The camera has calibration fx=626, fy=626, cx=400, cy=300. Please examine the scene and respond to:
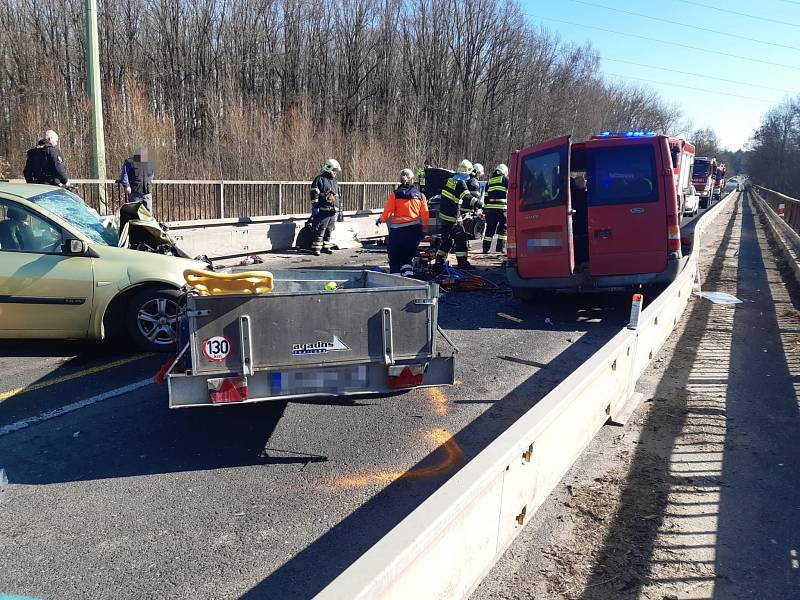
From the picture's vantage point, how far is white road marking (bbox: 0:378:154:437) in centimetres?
455

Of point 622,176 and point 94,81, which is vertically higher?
point 94,81

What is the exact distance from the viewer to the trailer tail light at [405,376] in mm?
4238

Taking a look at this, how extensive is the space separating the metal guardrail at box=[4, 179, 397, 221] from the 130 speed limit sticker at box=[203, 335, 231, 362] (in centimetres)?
904

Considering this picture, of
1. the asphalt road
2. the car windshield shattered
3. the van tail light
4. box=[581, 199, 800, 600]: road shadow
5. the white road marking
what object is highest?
the car windshield shattered

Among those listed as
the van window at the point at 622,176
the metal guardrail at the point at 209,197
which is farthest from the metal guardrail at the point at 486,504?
the metal guardrail at the point at 209,197

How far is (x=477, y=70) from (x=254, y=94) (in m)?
17.2

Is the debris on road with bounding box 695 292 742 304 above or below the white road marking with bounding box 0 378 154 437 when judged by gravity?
above

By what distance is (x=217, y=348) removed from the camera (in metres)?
3.92

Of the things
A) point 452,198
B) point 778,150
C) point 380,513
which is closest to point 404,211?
point 452,198

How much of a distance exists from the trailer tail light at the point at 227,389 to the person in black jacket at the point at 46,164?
283 inches

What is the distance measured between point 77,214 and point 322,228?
8359 mm

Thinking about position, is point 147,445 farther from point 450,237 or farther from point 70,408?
point 450,237

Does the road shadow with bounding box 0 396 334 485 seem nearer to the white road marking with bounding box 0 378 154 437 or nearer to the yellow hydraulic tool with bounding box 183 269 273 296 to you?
the white road marking with bounding box 0 378 154 437

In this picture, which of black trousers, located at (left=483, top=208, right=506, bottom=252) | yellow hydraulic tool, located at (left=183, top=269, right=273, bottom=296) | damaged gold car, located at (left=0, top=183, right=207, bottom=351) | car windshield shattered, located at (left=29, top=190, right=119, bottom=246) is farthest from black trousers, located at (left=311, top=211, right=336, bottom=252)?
yellow hydraulic tool, located at (left=183, top=269, right=273, bottom=296)
